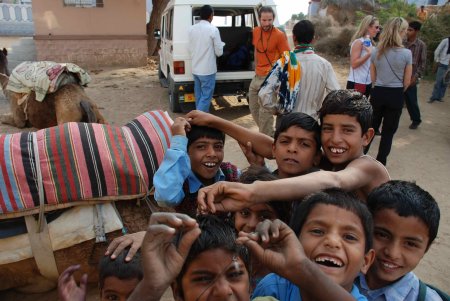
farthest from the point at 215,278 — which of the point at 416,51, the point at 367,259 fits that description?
the point at 416,51

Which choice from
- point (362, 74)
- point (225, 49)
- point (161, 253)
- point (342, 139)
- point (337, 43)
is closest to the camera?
point (161, 253)

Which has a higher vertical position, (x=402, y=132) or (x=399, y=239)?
(x=399, y=239)

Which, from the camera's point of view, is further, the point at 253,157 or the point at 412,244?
the point at 253,157

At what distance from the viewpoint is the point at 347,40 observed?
13398mm

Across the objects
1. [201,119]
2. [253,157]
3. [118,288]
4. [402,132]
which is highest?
[201,119]

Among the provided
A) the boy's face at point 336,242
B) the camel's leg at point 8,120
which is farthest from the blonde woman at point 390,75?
the camel's leg at point 8,120

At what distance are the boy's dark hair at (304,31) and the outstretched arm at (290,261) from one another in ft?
9.30

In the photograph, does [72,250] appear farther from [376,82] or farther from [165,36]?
[165,36]

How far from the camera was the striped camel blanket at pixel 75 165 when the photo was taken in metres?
2.04

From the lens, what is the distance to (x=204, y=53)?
5.82 meters

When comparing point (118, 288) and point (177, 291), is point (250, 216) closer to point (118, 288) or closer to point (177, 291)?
point (177, 291)

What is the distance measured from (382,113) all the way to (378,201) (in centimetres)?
358

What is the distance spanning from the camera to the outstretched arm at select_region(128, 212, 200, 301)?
94 centimetres

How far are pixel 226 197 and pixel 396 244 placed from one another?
0.71 m
